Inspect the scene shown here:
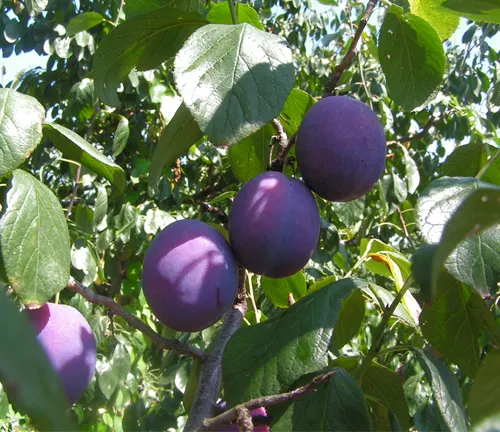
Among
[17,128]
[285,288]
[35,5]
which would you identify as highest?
[17,128]

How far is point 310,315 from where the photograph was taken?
52 centimetres

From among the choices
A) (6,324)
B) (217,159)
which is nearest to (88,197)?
(217,159)

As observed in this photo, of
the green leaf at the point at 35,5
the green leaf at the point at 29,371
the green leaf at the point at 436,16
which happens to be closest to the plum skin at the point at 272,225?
the green leaf at the point at 436,16

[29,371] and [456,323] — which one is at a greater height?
[29,371]

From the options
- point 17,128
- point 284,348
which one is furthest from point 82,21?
point 284,348

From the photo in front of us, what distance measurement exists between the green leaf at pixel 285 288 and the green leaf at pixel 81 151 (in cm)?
24

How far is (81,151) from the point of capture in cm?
69

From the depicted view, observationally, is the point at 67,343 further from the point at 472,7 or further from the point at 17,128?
the point at 472,7

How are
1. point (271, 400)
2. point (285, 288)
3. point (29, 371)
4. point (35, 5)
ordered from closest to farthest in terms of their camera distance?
point (29, 371), point (271, 400), point (285, 288), point (35, 5)

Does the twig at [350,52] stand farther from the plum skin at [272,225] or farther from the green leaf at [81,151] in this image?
the green leaf at [81,151]

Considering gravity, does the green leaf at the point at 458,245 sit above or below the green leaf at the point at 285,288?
above

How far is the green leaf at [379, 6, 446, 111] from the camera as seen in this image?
2.13 ft

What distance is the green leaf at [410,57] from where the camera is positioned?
650 millimetres

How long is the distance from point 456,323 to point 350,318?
0.14 meters
